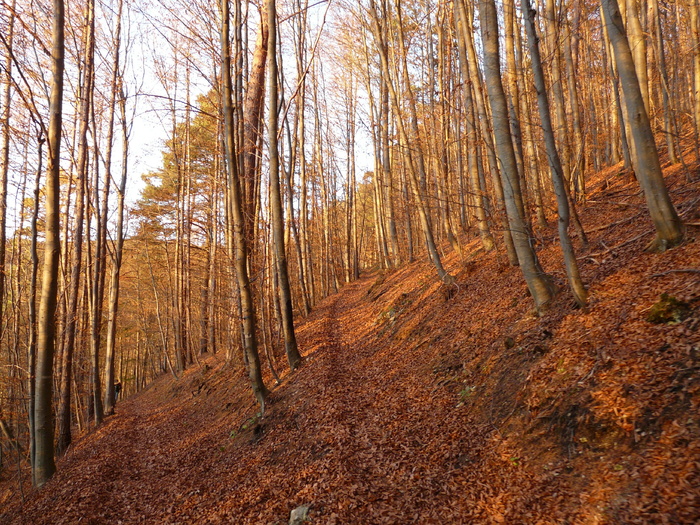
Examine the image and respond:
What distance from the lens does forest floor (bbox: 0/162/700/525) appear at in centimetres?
328

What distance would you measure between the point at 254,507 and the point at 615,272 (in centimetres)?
584

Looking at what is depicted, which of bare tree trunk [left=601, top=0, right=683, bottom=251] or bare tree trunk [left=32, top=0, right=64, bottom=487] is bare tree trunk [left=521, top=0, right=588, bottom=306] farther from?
bare tree trunk [left=32, top=0, right=64, bottom=487]

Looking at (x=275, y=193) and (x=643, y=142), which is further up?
(x=275, y=193)

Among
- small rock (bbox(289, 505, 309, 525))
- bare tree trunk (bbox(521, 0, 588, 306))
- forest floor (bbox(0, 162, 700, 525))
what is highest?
bare tree trunk (bbox(521, 0, 588, 306))

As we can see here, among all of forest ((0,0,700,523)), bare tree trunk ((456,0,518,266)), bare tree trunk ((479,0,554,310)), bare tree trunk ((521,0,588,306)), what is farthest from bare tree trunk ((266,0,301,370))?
bare tree trunk ((521,0,588,306))

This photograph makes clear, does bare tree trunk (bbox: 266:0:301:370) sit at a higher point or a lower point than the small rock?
higher

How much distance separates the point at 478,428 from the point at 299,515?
7.82 ft

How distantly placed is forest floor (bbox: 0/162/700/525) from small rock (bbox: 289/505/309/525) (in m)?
0.16

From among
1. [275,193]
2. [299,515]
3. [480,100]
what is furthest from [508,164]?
[299,515]

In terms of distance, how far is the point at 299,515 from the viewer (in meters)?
4.26

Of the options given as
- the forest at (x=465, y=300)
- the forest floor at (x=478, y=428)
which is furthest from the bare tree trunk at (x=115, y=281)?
the forest floor at (x=478, y=428)

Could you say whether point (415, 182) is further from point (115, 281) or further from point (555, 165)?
point (115, 281)

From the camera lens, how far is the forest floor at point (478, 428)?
129 inches

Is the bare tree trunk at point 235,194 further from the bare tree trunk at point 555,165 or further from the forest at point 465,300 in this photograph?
the bare tree trunk at point 555,165
